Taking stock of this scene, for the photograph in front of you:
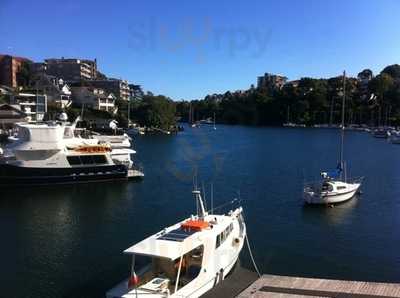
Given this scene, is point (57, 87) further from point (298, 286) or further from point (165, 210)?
point (298, 286)

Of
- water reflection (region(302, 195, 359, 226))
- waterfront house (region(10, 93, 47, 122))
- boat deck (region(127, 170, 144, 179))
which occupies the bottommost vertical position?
water reflection (region(302, 195, 359, 226))

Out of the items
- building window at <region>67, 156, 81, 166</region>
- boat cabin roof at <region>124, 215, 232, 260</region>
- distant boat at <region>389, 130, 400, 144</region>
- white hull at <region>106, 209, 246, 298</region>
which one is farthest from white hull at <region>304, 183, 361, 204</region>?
distant boat at <region>389, 130, 400, 144</region>

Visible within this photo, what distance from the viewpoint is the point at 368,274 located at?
21812 millimetres

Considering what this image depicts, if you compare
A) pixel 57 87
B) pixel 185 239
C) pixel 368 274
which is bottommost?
pixel 368 274

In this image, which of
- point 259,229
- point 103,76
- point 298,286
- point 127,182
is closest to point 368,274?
point 298,286

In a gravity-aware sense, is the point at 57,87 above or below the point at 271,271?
above

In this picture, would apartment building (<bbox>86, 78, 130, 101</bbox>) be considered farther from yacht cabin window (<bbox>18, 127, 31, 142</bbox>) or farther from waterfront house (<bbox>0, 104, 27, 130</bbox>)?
yacht cabin window (<bbox>18, 127, 31, 142</bbox>)

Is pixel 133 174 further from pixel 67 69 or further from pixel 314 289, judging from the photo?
pixel 67 69

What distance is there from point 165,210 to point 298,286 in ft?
60.9

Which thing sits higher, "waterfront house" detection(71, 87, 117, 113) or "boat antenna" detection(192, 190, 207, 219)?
"waterfront house" detection(71, 87, 117, 113)

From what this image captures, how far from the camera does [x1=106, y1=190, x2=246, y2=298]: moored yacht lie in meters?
15.5

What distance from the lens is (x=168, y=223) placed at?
3045 cm

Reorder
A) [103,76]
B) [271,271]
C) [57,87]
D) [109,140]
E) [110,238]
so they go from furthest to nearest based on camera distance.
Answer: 1. [103,76]
2. [57,87]
3. [109,140]
4. [110,238]
5. [271,271]

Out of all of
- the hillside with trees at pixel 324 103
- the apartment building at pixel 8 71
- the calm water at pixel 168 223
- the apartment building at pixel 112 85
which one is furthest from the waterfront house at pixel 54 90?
the calm water at pixel 168 223
